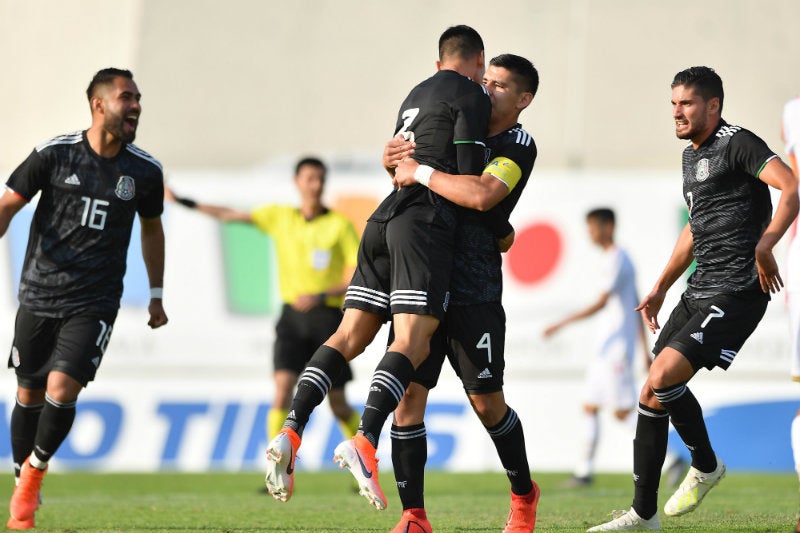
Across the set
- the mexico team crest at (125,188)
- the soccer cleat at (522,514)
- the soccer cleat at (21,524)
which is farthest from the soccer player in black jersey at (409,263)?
the soccer cleat at (21,524)

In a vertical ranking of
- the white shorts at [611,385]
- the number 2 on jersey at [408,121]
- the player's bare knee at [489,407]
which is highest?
the number 2 on jersey at [408,121]

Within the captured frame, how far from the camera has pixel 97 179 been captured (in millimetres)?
7121

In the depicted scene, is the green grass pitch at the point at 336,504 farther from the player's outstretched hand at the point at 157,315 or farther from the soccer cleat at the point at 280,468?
the soccer cleat at the point at 280,468

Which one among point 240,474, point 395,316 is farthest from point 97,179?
point 240,474

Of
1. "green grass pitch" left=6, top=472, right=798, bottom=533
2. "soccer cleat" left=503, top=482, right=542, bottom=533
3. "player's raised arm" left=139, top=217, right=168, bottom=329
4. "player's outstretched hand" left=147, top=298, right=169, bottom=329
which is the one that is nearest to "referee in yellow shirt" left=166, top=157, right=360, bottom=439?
"green grass pitch" left=6, top=472, right=798, bottom=533

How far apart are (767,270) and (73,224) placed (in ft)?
12.9

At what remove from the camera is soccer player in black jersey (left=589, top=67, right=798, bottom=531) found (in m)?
6.12

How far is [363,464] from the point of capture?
5258mm

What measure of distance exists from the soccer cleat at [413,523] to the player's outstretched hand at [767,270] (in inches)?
79.1

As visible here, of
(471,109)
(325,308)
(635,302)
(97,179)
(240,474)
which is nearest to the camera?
(471,109)

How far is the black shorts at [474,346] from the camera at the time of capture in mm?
5844

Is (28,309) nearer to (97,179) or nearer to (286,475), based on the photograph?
(97,179)

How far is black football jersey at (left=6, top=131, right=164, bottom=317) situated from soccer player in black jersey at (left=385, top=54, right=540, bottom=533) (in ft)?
7.09

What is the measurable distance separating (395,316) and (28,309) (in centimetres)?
268
